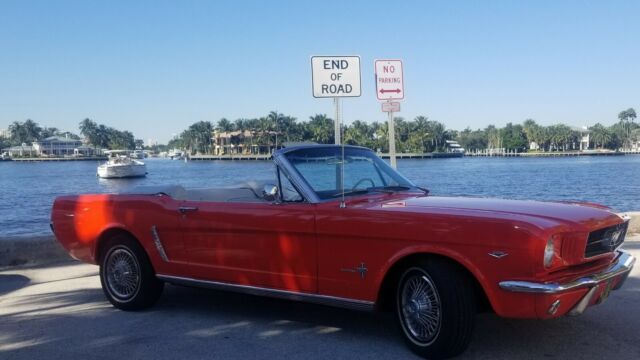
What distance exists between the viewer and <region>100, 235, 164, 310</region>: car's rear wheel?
20.6 ft

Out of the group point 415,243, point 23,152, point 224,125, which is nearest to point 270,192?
point 415,243

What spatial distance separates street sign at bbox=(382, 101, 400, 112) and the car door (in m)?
4.20

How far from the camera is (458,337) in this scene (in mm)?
4371

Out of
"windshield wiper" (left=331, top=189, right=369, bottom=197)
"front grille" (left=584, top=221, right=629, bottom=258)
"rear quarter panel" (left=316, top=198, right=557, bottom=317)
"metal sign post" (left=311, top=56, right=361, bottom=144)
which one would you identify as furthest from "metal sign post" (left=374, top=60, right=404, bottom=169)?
"front grille" (left=584, top=221, right=629, bottom=258)

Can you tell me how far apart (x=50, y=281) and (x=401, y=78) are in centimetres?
556

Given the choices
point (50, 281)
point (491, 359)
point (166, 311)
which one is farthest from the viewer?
point (50, 281)

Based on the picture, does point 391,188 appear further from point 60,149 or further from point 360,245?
point 60,149

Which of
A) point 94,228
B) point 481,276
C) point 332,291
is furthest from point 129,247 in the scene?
Answer: point 481,276

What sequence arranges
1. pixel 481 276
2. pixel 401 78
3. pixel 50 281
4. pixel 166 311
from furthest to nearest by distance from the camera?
pixel 401 78
pixel 50 281
pixel 166 311
pixel 481 276

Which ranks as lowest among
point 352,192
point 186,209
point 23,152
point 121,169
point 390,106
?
point 121,169

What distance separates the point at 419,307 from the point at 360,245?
0.64 metres

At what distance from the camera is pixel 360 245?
4844 mm

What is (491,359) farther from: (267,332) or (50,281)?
(50,281)

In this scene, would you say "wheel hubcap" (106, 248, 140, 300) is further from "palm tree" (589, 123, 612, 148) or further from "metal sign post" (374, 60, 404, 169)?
"palm tree" (589, 123, 612, 148)
